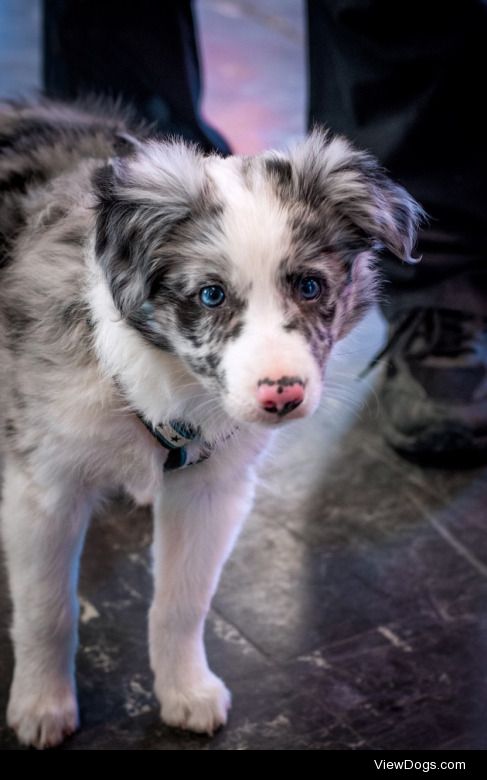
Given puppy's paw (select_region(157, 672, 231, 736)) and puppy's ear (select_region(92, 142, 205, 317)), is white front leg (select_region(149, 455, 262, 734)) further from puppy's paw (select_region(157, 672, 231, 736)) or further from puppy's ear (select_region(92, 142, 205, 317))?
puppy's ear (select_region(92, 142, 205, 317))

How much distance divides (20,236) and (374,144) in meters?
1.16

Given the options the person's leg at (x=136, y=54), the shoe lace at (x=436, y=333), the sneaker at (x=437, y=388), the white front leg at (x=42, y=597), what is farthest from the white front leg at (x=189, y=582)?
the person's leg at (x=136, y=54)

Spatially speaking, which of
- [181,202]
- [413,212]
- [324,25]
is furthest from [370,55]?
[181,202]

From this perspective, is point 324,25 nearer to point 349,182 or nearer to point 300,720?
point 349,182

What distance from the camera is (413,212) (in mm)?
1831

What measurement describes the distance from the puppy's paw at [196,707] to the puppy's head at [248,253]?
25.1 inches

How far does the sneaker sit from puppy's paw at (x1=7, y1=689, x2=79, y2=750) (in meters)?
1.24

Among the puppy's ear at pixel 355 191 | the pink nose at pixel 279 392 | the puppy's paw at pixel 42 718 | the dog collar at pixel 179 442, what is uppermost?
the puppy's ear at pixel 355 191

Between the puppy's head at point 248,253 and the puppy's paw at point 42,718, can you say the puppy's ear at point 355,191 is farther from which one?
the puppy's paw at point 42,718

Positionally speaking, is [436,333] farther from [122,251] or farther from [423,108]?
[122,251]

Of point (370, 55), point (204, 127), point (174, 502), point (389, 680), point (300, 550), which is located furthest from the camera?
point (204, 127)

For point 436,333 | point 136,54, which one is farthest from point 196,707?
point 136,54

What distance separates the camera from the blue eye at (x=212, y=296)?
1633 mm

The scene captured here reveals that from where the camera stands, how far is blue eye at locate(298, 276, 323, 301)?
166 centimetres
